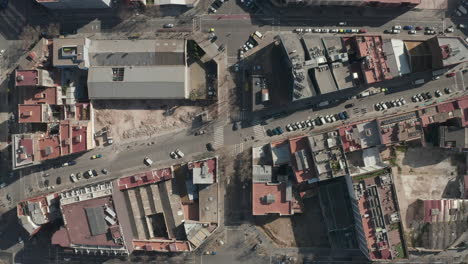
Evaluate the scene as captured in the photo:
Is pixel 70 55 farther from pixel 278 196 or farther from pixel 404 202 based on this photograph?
pixel 404 202

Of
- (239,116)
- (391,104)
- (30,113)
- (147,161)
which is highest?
(391,104)

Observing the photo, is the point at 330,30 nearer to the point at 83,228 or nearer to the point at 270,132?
the point at 270,132

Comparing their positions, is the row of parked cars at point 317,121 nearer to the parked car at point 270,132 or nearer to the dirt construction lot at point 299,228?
the parked car at point 270,132

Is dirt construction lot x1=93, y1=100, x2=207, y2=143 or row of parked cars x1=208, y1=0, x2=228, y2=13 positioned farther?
dirt construction lot x1=93, y1=100, x2=207, y2=143

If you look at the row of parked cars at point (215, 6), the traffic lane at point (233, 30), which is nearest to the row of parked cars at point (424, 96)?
the traffic lane at point (233, 30)

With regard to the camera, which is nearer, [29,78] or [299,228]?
[29,78]

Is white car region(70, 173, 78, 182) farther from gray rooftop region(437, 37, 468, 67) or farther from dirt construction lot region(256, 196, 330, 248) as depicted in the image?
gray rooftop region(437, 37, 468, 67)

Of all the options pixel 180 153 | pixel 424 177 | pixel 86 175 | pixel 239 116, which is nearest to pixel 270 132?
pixel 239 116

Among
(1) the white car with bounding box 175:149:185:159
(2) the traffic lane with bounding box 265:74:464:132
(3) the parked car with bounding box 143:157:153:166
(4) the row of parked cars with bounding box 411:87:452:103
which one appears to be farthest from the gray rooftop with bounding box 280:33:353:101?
(3) the parked car with bounding box 143:157:153:166
